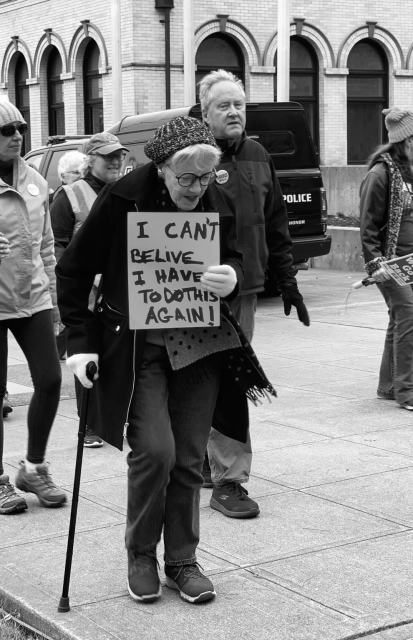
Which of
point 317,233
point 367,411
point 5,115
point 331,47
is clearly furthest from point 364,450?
point 331,47

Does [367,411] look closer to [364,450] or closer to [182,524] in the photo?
[364,450]

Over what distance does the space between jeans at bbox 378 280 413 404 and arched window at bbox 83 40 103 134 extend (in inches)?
731

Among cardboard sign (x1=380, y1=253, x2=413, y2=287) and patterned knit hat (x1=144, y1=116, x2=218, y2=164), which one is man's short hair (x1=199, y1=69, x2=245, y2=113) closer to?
patterned knit hat (x1=144, y1=116, x2=218, y2=164)

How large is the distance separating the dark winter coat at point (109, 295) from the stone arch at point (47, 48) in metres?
22.5

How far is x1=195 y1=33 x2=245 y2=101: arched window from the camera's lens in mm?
24312

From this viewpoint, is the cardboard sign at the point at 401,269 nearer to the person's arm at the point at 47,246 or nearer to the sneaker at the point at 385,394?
the sneaker at the point at 385,394

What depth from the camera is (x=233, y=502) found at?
506cm

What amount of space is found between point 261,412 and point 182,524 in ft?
10.7

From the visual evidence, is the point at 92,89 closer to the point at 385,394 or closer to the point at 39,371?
the point at 385,394

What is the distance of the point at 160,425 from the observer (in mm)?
3902

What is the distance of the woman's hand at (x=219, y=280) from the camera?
3.89m

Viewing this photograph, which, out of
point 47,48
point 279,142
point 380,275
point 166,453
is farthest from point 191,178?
point 47,48

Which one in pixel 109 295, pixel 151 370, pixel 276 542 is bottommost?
pixel 276 542

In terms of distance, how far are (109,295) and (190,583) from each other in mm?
1104
